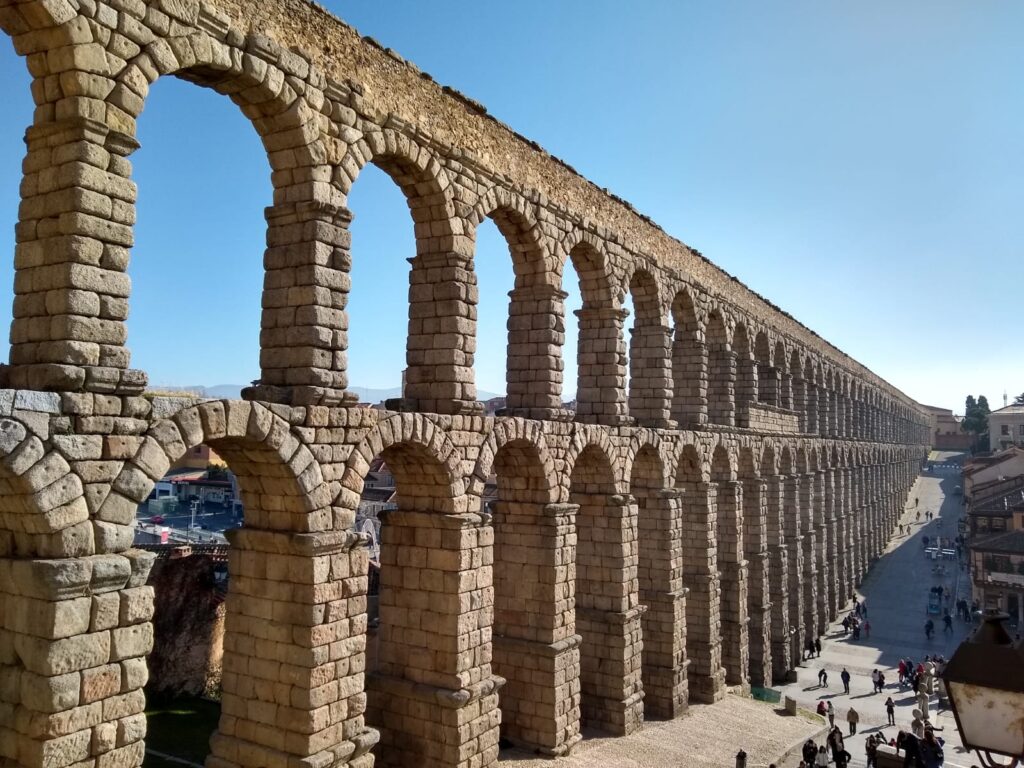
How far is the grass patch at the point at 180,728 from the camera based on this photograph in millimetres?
19656

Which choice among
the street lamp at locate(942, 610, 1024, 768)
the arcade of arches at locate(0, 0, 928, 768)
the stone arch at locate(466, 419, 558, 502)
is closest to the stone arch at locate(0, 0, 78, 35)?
the arcade of arches at locate(0, 0, 928, 768)

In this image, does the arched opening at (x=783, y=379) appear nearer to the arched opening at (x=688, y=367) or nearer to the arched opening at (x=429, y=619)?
the arched opening at (x=688, y=367)

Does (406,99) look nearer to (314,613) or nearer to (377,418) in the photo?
(377,418)

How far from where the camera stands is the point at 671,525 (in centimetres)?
2022

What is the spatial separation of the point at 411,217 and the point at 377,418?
3867mm

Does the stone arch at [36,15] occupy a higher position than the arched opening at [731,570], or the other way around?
the stone arch at [36,15]

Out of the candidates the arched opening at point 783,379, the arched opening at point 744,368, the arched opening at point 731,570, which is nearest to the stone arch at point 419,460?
the arched opening at point 731,570

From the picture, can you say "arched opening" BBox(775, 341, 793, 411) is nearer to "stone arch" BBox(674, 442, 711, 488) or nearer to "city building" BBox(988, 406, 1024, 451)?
"stone arch" BBox(674, 442, 711, 488)

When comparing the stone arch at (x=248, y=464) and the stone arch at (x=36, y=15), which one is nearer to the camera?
the stone arch at (x=36, y=15)

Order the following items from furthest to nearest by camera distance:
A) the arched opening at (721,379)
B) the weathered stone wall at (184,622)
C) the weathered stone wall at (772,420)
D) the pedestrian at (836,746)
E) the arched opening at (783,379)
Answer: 1. the arched opening at (783,379)
2. the weathered stone wall at (772,420)
3. the arched opening at (721,379)
4. the weathered stone wall at (184,622)
5. the pedestrian at (836,746)

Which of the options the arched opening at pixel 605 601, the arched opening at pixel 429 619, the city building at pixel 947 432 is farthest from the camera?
the city building at pixel 947 432

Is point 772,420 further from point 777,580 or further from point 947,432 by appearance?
point 947,432

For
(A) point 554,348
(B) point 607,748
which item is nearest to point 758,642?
(B) point 607,748

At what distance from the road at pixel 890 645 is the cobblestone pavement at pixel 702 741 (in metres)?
2.71
